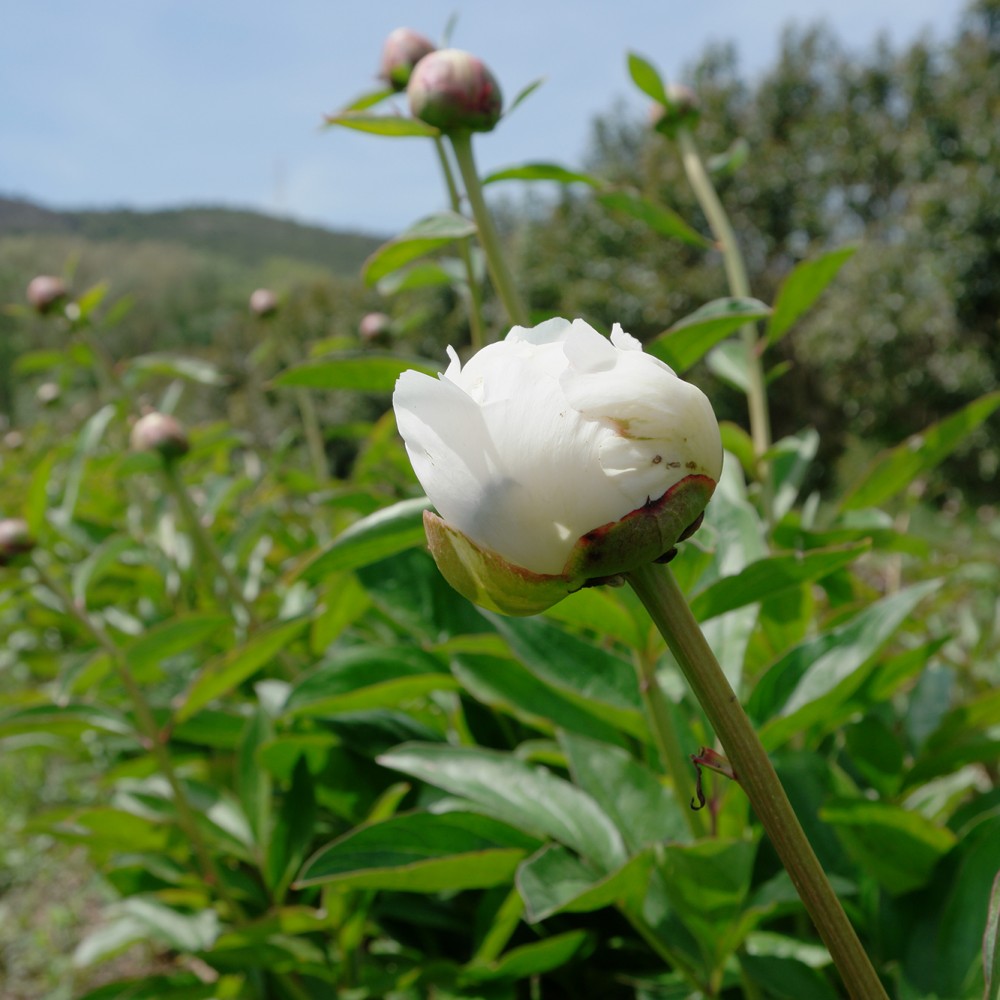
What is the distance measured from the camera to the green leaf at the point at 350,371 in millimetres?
604

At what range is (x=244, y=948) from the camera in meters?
0.68

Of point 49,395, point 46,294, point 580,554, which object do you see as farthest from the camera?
point 49,395

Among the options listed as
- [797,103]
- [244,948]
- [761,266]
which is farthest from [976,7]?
[244,948]

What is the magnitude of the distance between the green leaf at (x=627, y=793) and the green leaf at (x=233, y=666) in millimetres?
278

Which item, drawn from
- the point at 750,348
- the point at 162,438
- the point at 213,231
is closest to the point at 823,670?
the point at 750,348

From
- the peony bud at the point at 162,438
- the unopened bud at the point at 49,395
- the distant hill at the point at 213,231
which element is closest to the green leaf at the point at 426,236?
the peony bud at the point at 162,438

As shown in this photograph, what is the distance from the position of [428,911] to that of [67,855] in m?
1.54

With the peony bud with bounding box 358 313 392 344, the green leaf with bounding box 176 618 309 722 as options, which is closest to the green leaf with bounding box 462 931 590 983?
the green leaf with bounding box 176 618 309 722

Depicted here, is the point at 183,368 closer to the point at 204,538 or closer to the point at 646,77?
the point at 204,538

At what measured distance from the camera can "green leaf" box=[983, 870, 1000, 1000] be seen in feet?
0.93

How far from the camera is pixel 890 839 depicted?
55cm

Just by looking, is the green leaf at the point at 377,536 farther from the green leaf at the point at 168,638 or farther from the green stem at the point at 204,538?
the green stem at the point at 204,538

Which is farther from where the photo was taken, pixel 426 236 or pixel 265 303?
pixel 265 303

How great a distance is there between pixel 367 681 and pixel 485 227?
369mm
